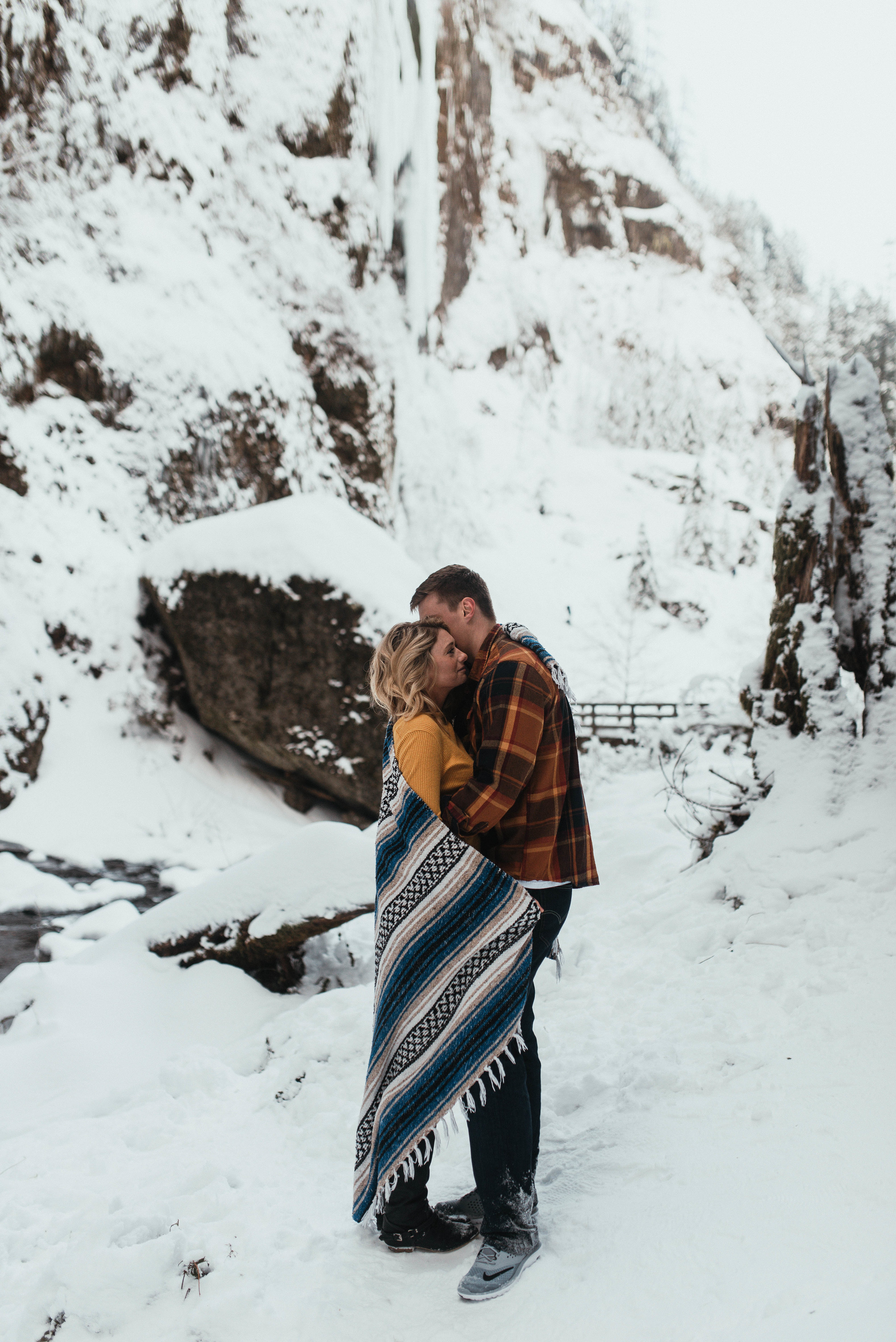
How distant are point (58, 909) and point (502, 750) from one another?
649 centimetres

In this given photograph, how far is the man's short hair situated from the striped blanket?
0.39 m

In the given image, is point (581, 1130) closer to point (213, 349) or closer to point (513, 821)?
point (513, 821)

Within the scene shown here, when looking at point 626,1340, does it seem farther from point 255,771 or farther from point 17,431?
point 17,431

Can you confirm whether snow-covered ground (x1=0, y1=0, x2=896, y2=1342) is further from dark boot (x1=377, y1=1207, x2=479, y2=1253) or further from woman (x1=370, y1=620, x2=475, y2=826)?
woman (x1=370, y1=620, x2=475, y2=826)

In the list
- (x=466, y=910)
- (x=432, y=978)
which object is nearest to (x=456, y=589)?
(x=466, y=910)

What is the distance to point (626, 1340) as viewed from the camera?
5.13ft

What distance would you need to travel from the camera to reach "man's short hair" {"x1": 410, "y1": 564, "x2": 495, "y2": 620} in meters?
2.18

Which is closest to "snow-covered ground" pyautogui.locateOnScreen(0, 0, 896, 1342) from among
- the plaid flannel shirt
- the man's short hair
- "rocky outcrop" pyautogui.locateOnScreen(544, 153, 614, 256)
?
the plaid flannel shirt

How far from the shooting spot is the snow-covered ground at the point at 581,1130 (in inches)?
68.1

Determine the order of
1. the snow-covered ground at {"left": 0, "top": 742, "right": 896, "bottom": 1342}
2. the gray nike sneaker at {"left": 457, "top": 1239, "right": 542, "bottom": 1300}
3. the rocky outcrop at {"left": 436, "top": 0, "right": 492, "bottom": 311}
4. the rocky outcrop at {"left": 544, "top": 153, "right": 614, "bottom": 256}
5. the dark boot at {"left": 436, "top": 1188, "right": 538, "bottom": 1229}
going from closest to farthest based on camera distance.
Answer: the snow-covered ground at {"left": 0, "top": 742, "right": 896, "bottom": 1342}, the gray nike sneaker at {"left": 457, "top": 1239, "right": 542, "bottom": 1300}, the dark boot at {"left": 436, "top": 1188, "right": 538, "bottom": 1229}, the rocky outcrop at {"left": 436, "top": 0, "right": 492, "bottom": 311}, the rocky outcrop at {"left": 544, "top": 153, "right": 614, "bottom": 256}

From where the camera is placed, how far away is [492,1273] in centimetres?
188

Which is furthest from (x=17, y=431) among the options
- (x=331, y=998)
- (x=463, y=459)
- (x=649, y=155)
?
(x=649, y=155)

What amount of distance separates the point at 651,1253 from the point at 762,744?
285 cm

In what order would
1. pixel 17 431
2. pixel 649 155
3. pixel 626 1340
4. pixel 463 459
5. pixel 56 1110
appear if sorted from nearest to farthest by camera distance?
pixel 626 1340 < pixel 56 1110 < pixel 17 431 < pixel 463 459 < pixel 649 155
